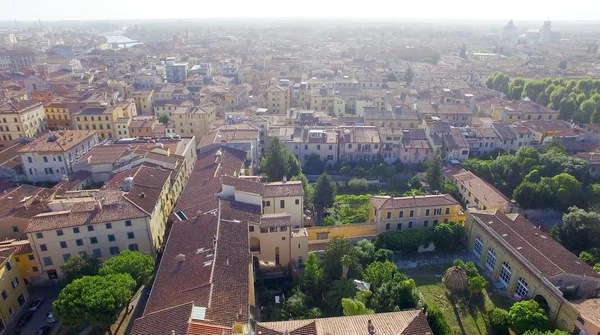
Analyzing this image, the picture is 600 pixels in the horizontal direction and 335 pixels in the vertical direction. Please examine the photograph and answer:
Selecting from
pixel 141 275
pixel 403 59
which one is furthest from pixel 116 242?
pixel 403 59

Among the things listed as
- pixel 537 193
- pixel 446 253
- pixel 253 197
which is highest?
pixel 253 197

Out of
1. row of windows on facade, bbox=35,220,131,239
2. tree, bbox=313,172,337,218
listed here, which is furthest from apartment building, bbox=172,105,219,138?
row of windows on facade, bbox=35,220,131,239

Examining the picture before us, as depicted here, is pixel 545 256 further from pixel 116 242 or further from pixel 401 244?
pixel 116 242

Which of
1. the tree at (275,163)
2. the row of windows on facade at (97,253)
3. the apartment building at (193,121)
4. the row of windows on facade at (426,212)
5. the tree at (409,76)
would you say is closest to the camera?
the row of windows on facade at (97,253)

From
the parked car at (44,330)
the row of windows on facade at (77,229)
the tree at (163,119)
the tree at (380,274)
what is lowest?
the parked car at (44,330)

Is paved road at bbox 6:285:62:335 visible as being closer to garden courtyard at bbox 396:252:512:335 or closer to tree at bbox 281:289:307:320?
tree at bbox 281:289:307:320

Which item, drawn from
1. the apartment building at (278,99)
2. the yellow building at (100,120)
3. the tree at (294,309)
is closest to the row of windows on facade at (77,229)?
the tree at (294,309)

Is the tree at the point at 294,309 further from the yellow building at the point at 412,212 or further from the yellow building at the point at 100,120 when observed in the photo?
the yellow building at the point at 100,120
